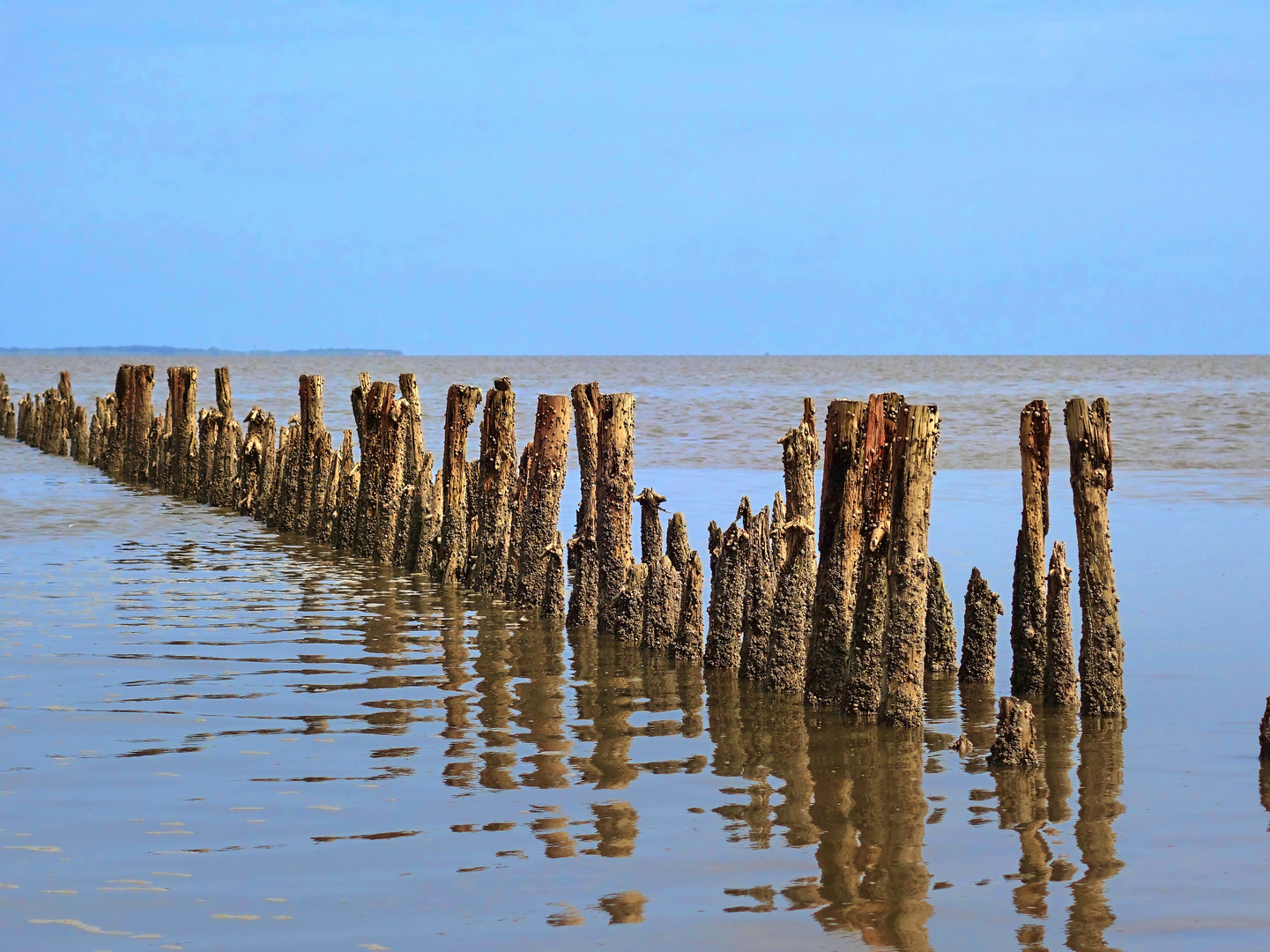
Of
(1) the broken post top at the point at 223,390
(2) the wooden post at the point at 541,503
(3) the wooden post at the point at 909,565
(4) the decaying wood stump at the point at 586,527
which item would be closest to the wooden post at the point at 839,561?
(3) the wooden post at the point at 909,565

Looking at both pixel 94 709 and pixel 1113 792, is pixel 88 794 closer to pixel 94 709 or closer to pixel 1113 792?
pixel 94 709

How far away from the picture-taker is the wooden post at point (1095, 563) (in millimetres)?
7250

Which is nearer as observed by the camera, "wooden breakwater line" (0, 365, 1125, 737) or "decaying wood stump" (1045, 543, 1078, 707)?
"wooden breakwater line" (0, 365, 1125, 737)

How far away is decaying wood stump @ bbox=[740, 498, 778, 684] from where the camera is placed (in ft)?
26.1

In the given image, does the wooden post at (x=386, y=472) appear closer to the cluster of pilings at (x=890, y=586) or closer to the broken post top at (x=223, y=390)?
the cluster of pilings at (x=890, y=586)

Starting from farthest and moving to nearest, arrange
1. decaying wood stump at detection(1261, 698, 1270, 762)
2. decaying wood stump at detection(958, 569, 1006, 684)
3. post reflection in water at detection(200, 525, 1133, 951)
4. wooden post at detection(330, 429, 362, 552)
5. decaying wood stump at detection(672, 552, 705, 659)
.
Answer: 1. wooden post at detection(330, 429, 362, 552)
2. decaying wood stump at detection(672, 552, 705, 659)
3. decaying wood stump at detection(958, 569, 1006, 684)
4. decaying wood stump at detection(1261, 698, 1270, 762)
5. post reflection in water at detection(200, 525, 1133, 951)

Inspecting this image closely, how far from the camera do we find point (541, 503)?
10.4 meters

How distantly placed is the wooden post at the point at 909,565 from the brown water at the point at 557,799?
207mm

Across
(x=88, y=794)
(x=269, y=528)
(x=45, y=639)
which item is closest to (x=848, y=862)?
(x=88, y=794)

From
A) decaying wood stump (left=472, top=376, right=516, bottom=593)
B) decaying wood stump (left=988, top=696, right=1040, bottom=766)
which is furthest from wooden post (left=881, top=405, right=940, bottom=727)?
decaying wood stump (left=472, top=376, right=516, bottom=593)

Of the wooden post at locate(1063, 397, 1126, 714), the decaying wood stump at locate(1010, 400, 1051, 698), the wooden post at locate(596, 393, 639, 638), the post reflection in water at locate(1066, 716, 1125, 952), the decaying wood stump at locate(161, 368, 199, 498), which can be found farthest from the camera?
the decaying wood stump at locate(161, 368, 199, 498)

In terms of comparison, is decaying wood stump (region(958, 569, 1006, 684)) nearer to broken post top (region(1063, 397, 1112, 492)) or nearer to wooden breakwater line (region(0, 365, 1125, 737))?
wooden breakwater line (region(0, 365, 1125, 737))

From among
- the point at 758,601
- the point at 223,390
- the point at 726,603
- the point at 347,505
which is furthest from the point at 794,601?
the point at 223,390

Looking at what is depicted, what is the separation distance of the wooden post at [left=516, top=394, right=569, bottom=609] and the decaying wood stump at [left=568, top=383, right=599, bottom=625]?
304 millimetres
